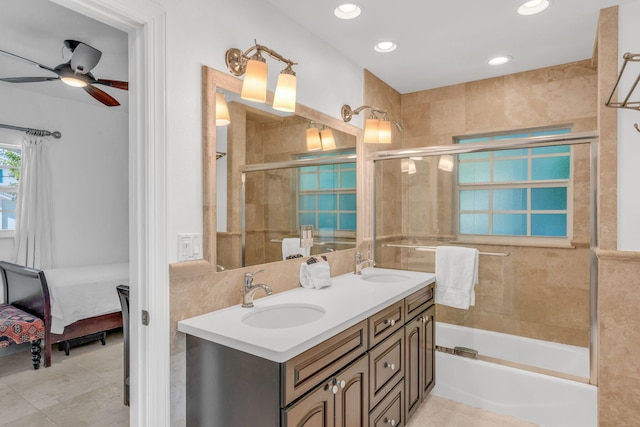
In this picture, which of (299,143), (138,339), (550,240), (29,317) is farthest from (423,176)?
(29,317)

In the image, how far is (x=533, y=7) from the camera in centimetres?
200

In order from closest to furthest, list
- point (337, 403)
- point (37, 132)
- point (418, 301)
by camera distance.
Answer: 1. point (337, 403)
2. point (418, 301)
3. point (37, 132)

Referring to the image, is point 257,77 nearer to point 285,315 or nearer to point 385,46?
point 285,315

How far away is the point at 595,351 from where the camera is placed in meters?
2.15

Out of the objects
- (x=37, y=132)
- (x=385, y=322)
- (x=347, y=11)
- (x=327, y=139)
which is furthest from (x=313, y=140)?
(x=37, y=132)

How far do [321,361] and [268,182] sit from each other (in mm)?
1031

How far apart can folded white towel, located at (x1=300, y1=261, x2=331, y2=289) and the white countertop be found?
0.04m

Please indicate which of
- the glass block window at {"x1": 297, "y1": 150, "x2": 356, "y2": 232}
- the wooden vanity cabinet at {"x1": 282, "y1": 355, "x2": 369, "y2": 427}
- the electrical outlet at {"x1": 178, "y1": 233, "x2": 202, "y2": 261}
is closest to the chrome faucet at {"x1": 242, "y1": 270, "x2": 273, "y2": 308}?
the electrical outlet at {"x1": 178, "y1": 233, "x2": 202, "y2": 261}

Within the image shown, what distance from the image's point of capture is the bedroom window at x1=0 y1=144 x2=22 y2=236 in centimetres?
390

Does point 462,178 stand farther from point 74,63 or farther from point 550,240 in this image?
point 74,63

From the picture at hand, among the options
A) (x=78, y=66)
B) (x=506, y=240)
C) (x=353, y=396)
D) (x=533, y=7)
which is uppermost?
(x=533, y=7)

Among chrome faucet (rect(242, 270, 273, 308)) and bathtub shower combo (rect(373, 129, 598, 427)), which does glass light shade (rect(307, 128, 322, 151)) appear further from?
chrome faucet (rect(242, 270, 273, 308))

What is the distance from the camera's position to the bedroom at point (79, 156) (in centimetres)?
362

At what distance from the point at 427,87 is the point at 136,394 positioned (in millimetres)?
3220
